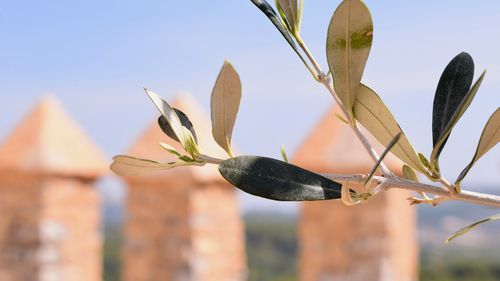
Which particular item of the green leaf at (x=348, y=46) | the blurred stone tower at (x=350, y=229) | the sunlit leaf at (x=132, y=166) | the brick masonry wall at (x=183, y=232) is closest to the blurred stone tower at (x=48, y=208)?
the brick masonry wall at (x=183, y=232)

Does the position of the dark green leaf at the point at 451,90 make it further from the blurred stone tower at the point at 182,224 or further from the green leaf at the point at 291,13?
the blurred stone tower at the point at 182,224

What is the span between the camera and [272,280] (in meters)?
12.4

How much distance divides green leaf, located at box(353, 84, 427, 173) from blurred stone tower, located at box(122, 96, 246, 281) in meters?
4.47

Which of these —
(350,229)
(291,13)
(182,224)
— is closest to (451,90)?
(291,13)

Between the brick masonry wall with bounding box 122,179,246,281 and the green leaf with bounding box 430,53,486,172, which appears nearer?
the green leaf with bounding box 430,53,486,172

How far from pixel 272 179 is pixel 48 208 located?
15.4 feet

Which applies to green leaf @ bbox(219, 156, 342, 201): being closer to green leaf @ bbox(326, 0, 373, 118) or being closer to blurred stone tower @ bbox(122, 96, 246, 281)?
green leaf @ bbox(326, 0, 373, 118)

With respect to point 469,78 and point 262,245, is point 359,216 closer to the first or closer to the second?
point 469,78

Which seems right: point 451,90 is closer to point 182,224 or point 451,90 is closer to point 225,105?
point 225,105

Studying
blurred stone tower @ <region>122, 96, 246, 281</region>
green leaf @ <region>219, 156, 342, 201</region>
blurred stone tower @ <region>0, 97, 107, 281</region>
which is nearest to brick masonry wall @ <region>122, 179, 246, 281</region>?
blurred stone tower @ <region>122, 96, 246, 281</region>

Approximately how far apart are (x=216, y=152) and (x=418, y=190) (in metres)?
4.57

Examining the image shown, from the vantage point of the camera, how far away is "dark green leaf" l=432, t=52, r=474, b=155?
48 cm

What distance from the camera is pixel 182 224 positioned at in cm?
509

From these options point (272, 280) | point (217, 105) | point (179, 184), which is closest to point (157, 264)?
point (179, 184)
